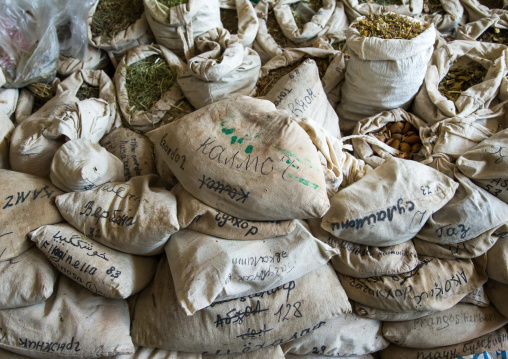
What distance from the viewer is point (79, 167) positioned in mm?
1379

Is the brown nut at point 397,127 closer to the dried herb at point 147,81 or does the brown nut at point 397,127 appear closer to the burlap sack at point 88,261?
the dried herb at point 147,81

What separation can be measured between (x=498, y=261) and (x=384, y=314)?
0.48 m

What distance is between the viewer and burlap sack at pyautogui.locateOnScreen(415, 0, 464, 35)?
2.24m

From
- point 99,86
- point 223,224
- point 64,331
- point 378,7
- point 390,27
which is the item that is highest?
point 390,27

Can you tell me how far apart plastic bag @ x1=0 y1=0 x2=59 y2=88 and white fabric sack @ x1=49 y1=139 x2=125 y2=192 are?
699mm

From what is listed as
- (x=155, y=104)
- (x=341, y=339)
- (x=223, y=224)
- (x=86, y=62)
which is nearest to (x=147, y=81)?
(x=155, y=104)

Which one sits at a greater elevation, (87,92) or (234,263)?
(87,92)

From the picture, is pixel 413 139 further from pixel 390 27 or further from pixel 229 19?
pixel 229 19

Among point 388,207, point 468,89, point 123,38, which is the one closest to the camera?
point 388,207

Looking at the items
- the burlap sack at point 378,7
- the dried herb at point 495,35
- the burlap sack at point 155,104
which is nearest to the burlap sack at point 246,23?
the burlap sack at point 155,104

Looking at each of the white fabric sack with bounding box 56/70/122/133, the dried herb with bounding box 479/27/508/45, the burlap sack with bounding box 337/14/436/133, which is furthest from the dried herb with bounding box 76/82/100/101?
the dried herb with bounding box 479/27/508/45

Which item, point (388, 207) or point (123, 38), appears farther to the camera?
point (123, 38)

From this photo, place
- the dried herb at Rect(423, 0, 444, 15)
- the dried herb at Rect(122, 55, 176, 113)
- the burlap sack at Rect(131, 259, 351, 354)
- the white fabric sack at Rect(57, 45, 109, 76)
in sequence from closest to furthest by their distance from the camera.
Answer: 1. the burlap sack at Rect(131, 259, 351, 354)
2. the dried herb at Rect(122, 55, 176, 113)
3. the white fabric sack at Rect(57, 45, 109, 76)
4. the dried herb at Rect(423, 0, 444, 15)

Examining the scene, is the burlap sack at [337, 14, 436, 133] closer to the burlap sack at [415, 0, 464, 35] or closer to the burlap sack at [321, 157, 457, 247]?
the burlap sack at [321, 157, 457, 247]
